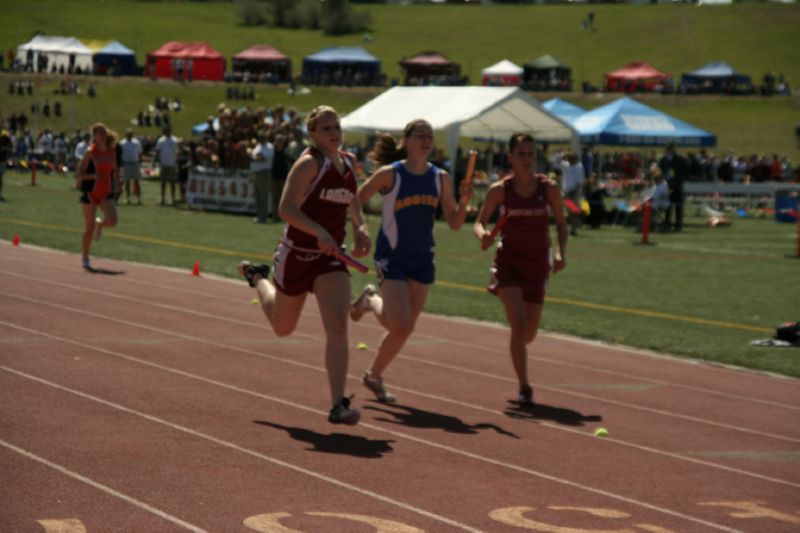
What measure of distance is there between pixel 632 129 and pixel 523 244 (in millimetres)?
28535

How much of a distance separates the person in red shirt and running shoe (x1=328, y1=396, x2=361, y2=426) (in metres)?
10.4

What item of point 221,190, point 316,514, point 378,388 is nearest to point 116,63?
point 221,190

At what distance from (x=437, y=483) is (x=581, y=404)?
322 centimetres

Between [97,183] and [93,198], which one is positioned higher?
[97,183]

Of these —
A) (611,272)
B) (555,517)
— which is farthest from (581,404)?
(611,272)

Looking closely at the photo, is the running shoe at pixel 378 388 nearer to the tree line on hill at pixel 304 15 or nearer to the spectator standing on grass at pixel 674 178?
the spectator standing on grass at pixel 674 178

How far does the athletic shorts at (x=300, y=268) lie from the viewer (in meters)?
8.75

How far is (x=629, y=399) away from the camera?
10.8 meters

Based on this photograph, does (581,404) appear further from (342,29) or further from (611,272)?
(342,29)

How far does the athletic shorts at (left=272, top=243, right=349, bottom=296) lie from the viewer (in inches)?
344

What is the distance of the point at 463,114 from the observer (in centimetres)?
3316

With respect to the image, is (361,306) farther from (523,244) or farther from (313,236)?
(313,236)

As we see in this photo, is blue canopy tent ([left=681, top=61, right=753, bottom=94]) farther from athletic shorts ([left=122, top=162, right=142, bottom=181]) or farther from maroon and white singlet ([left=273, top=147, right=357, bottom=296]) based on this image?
maroon and white singlet ([left=273, top=147, right=357, bottom=296])

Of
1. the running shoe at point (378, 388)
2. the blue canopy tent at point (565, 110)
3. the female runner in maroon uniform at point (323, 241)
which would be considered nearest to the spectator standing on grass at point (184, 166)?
the blue canopy tent at point (565, 110)
